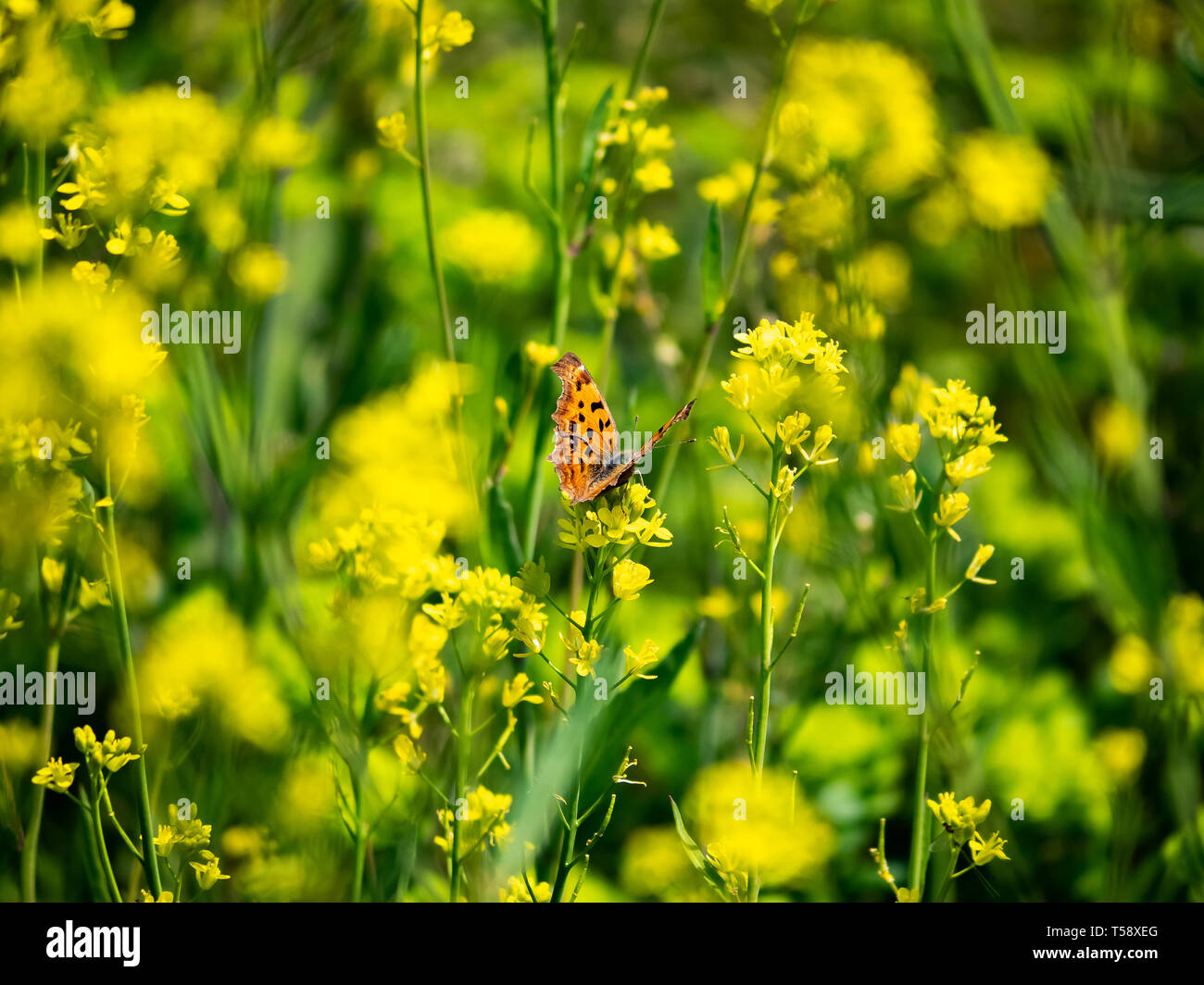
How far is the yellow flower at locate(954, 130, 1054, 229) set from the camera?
4.47 feet

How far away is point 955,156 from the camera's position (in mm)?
1660

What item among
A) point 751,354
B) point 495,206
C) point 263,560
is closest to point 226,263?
point 263,560

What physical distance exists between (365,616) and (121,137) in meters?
0.48

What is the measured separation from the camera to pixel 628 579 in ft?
2.50

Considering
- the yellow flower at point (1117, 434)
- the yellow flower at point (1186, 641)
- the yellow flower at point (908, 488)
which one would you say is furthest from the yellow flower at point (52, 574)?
the yellow flower at point (1117, 434)

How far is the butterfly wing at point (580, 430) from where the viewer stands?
2.74 feet

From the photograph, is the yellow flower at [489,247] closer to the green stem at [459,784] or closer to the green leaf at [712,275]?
the green leaf at [712,275]

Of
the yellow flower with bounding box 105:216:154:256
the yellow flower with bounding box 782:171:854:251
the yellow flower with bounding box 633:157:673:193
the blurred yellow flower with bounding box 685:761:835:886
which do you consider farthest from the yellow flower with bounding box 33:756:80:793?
the yellow flower with bounding box 782:171:854:251

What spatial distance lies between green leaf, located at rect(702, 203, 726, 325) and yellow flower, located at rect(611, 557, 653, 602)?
0.91 feet

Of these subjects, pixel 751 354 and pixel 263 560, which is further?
pixel 263 560

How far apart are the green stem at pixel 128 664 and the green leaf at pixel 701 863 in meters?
0.41

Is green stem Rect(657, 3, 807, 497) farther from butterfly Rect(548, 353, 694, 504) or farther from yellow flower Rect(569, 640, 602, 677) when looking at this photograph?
yellow flower Rect(569, 640, 602, 677)

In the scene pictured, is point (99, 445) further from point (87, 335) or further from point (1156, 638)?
point (1156, 638)
